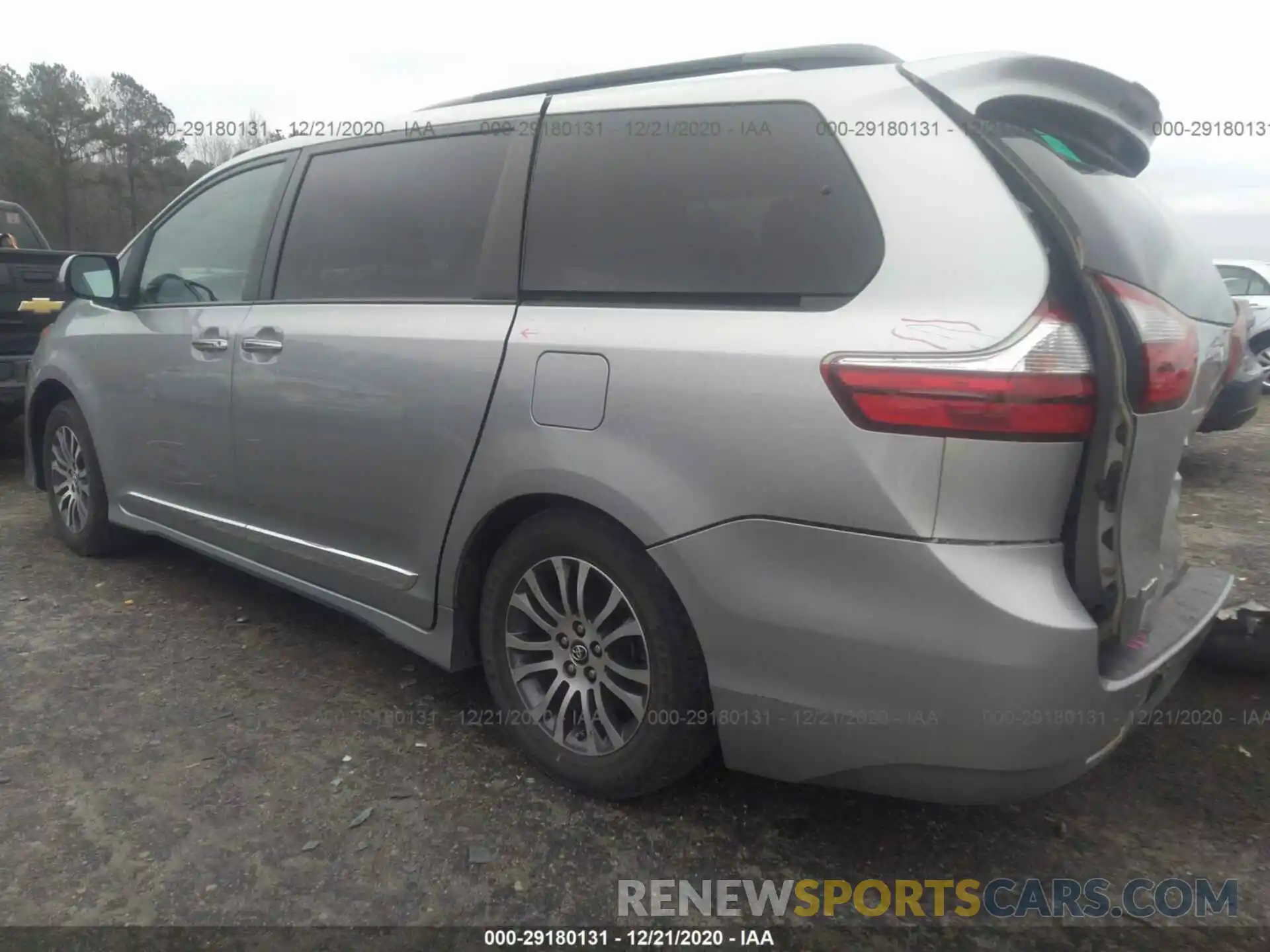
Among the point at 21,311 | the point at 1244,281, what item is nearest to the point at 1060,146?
the point at 21,311

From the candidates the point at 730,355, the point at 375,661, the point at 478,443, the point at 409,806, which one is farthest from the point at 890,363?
the point at 375,661

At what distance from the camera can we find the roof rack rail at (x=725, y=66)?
2.11 m

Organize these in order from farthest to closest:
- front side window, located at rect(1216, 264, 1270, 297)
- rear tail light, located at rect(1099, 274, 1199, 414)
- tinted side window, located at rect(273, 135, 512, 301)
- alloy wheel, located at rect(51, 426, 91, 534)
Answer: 1. front side window, located at rect(1216, 264, 1270, 297)
2. alloy wheel, located at rect(51, 426, 91, 534)
3. tinted side window, located at rect(273, 135, 512, 301)
4. rear tail light, located at rect(1099, 274, 1199, 414)

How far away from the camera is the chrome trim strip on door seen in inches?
104

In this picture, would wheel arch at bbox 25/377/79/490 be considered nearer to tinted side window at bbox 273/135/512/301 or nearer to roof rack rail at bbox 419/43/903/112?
tinted side window at bbox 273/135/512/301

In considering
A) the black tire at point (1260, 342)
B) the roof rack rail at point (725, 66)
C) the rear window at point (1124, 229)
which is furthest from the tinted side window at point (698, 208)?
the black tire at point (1260, 342)

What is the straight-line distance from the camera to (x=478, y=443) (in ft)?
7.69

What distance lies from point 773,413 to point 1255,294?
1128 cm

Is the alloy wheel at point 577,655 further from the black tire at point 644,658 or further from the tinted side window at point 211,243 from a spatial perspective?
the tinted side window at point 211,243

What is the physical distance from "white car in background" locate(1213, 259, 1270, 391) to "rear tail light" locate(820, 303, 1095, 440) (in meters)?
9.57

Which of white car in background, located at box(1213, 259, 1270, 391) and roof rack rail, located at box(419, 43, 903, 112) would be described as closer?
roof rack rail, located at box(419, 43, 903, 112)

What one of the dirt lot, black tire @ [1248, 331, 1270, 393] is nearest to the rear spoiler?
the dirt lot

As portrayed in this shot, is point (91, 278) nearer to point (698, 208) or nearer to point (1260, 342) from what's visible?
point (698, 208)

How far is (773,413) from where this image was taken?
1809mm
